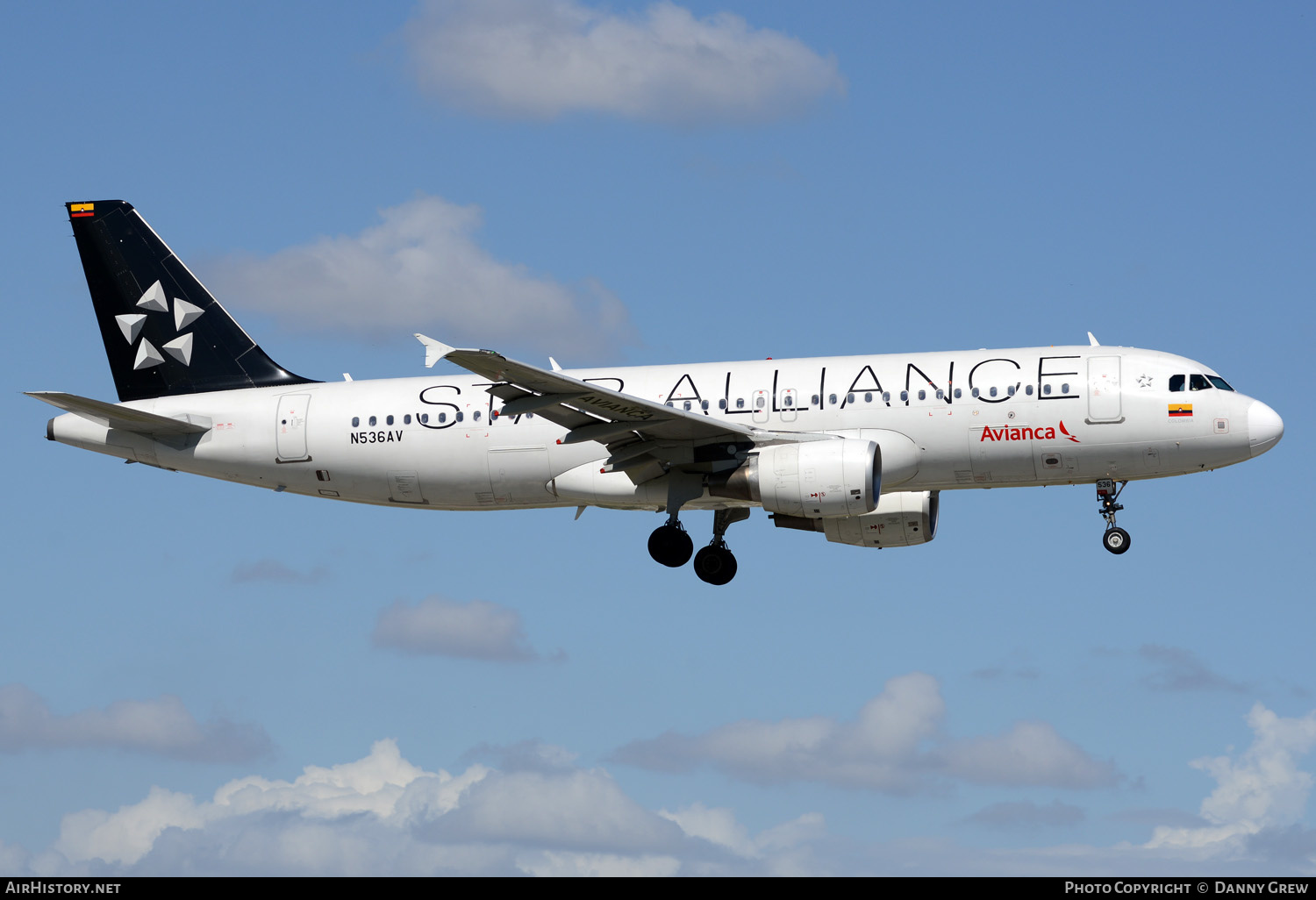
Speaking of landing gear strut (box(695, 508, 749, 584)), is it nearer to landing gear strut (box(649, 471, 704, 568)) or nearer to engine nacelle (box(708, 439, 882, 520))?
landing gear strut (box(649, 471, 704, 568))

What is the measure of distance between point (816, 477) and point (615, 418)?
4610mm

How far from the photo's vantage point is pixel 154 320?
42125mm

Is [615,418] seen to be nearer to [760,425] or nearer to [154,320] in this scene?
[760,425]

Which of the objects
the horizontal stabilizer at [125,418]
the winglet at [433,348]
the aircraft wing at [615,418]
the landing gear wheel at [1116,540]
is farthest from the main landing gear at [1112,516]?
the horizontal stabilizer at [125,418]

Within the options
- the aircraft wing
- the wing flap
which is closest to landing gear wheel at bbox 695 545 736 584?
the aircraft wing

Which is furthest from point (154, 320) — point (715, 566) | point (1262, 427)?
point (1262, 427)

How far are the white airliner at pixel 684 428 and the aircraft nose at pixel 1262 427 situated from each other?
1.7 inches

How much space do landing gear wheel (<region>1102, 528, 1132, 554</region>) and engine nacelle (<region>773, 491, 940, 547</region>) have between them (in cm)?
452

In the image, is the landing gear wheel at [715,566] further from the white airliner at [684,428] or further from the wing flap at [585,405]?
the wing flap at [585,405]

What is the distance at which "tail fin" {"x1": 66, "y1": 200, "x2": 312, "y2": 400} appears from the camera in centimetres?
4141

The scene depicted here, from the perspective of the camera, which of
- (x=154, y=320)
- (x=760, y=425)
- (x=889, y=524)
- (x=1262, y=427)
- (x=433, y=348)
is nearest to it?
(x=433, y=348)
